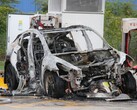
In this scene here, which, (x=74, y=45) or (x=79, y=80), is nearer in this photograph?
(x=79, y=80)

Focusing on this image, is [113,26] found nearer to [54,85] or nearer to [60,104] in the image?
[54,85]

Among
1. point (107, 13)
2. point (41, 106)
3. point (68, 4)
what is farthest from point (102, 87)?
point (107, 13)

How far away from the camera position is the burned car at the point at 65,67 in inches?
531

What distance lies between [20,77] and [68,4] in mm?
5248

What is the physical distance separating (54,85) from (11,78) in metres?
2.46

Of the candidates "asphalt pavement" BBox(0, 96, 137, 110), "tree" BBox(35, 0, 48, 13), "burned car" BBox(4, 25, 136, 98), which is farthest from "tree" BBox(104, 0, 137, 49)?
"asphalt pavement" BBox(0, 96, 137, 110)

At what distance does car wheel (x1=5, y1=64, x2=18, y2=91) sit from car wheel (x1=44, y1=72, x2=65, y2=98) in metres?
1.79

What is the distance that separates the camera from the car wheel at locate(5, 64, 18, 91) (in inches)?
605

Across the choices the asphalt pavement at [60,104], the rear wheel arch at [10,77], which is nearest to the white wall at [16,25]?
the rear wheel arch at [10,77]

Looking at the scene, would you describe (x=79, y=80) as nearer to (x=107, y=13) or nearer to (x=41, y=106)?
(x=41, y=106)

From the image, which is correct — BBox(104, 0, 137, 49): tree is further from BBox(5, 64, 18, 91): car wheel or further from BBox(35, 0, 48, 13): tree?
BBox(5, 64, 18, 91): car wheel

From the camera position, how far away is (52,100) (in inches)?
529

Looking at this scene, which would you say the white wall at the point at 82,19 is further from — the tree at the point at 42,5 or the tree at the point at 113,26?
the tree at the point at 42,5

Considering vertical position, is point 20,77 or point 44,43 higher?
point 44,43
